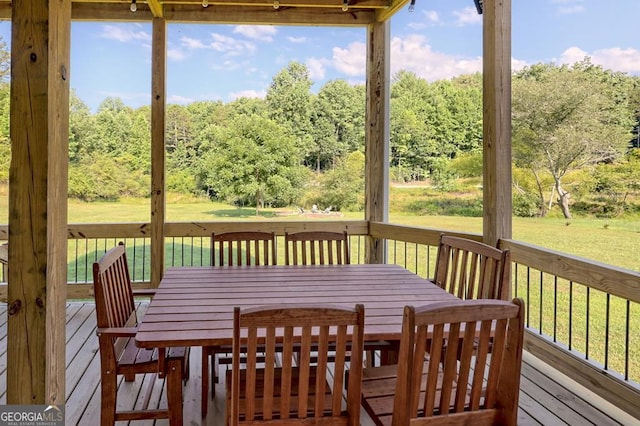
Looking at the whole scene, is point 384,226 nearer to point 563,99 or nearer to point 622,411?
point 563,99

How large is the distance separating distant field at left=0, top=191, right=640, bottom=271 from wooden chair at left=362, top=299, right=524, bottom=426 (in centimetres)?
178

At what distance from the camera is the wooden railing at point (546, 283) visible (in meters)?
2.61

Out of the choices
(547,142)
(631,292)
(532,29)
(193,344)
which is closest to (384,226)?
(547,142)

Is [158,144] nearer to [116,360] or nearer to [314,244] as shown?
[314,244]

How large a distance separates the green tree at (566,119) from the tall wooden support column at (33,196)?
10.6 feet

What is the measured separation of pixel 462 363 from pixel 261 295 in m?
1.24

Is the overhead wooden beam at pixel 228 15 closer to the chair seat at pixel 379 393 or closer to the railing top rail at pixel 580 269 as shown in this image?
the railing top rail at pixel 580 269

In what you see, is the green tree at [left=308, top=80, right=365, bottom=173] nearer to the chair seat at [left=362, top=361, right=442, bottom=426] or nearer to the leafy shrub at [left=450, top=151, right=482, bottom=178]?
the leafy shrub at [left=450, top=151, right=482, bottom=178]

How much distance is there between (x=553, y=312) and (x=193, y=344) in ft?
9.38

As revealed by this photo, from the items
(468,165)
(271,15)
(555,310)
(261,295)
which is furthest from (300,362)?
(271,15)

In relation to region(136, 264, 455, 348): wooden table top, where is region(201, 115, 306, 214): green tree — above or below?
above
